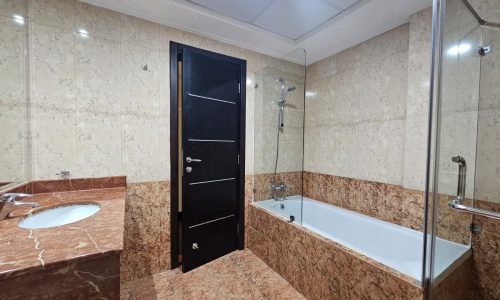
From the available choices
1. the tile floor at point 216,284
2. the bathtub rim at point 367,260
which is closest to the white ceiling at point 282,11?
the bathtub rim at point 367,260

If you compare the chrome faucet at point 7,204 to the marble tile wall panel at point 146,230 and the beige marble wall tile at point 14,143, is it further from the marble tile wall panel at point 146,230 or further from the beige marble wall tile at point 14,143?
the marble tile wall panel at point 146,230

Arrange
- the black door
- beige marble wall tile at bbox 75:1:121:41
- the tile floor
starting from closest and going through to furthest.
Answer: beige marble wall tile at bbox 75:1:121:41
the tile floor
the black door

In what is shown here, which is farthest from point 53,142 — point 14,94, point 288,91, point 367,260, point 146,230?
point 367,260

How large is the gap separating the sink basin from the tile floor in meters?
0.88

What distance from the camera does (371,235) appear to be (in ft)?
6.55

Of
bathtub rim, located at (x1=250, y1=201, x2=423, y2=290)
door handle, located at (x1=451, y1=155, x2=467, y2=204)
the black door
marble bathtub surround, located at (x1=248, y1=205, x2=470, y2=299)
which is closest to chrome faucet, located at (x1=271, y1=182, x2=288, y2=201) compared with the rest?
marble bathtub surround, located at (x1=248, y1=205, x2=470, y2=299)

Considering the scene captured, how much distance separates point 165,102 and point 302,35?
161 centimetres

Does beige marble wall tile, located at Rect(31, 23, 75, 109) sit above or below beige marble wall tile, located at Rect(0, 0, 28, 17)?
below

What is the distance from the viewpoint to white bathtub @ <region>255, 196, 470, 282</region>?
51.6 inches

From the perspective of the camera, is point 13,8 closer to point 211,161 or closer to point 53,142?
point 53,142

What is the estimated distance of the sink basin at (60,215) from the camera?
3.67ft

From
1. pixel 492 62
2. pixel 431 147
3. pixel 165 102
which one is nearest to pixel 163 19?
pixel 165 102

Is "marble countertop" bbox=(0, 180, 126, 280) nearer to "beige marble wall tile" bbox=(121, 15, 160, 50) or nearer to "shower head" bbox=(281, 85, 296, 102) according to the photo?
"beige marble wall tile" bbox=(121, 15, 160, 50)

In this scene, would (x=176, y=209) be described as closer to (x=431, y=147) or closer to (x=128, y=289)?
(x=128, y=289)
